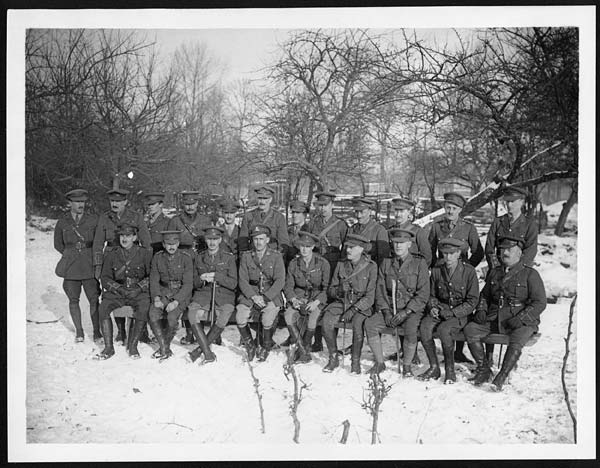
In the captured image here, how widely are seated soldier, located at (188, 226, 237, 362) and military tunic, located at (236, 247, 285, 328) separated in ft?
0.45

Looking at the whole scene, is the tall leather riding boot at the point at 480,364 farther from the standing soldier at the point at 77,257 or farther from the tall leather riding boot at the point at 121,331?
the standing soldier at the point at 77,257

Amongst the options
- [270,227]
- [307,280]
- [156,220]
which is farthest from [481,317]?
[156,220]

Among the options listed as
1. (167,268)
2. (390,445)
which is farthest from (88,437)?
(390,445)

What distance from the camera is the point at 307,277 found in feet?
18.4

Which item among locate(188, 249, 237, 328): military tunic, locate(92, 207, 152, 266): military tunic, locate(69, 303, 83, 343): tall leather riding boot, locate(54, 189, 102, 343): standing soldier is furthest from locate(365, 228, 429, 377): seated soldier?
locate(69, 303, 83, 343): tall leather riding boot

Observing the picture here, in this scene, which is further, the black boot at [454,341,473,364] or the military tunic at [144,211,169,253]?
the military tunic at [144,211,169,253]

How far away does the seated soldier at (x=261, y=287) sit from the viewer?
5.54m

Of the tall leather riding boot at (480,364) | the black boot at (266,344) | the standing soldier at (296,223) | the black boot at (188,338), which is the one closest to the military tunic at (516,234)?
the tall leather riding boot at (480,364)

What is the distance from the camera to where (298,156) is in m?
6.50

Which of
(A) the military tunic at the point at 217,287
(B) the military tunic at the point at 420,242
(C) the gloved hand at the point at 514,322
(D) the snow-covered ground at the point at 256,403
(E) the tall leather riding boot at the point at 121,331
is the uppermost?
(B) the military tunic at the point at 420,242

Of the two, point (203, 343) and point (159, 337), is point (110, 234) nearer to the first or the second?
point (159, 337)

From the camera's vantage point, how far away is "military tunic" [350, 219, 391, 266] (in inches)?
226

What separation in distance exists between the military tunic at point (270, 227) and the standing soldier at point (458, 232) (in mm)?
1666

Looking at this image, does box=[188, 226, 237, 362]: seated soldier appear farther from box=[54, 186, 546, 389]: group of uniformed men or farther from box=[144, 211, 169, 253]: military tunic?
box=[144, 211, 169, 253]: military tunic
